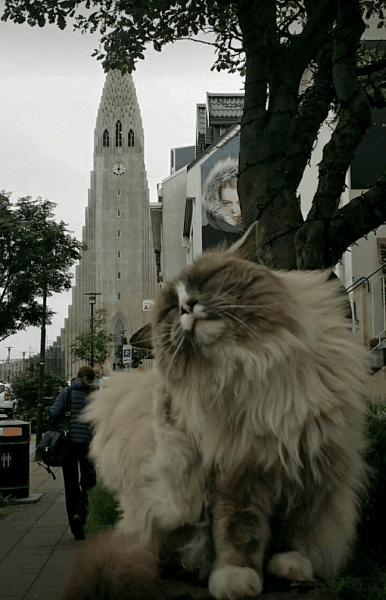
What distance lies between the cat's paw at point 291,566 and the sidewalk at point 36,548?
331cm

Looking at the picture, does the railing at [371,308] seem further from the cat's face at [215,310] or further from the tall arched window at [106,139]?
the tall arched window at [106,139]

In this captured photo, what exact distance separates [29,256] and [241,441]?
1621 centimetres

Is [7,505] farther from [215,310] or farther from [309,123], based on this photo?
[215,310]

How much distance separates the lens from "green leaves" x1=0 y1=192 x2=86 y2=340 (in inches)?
669

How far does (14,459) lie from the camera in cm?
1017

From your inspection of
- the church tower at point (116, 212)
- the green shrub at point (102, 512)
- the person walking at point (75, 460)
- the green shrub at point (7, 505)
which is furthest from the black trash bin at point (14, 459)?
the church tower at point (116, 212)

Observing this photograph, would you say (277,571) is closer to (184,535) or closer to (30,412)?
(184,535)

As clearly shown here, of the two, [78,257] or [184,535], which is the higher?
[78,257]

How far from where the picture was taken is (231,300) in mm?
1585

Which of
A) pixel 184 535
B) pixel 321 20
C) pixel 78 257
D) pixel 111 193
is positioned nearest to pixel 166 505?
pixel 184 535

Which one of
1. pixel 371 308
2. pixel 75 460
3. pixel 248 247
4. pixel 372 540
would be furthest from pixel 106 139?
pixel 248 247

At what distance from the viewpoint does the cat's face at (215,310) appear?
5.09ft

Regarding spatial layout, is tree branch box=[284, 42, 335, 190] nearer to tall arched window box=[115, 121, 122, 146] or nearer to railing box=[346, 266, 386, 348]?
railing box=[346, 266, 386, 348]

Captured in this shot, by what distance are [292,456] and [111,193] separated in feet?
376
